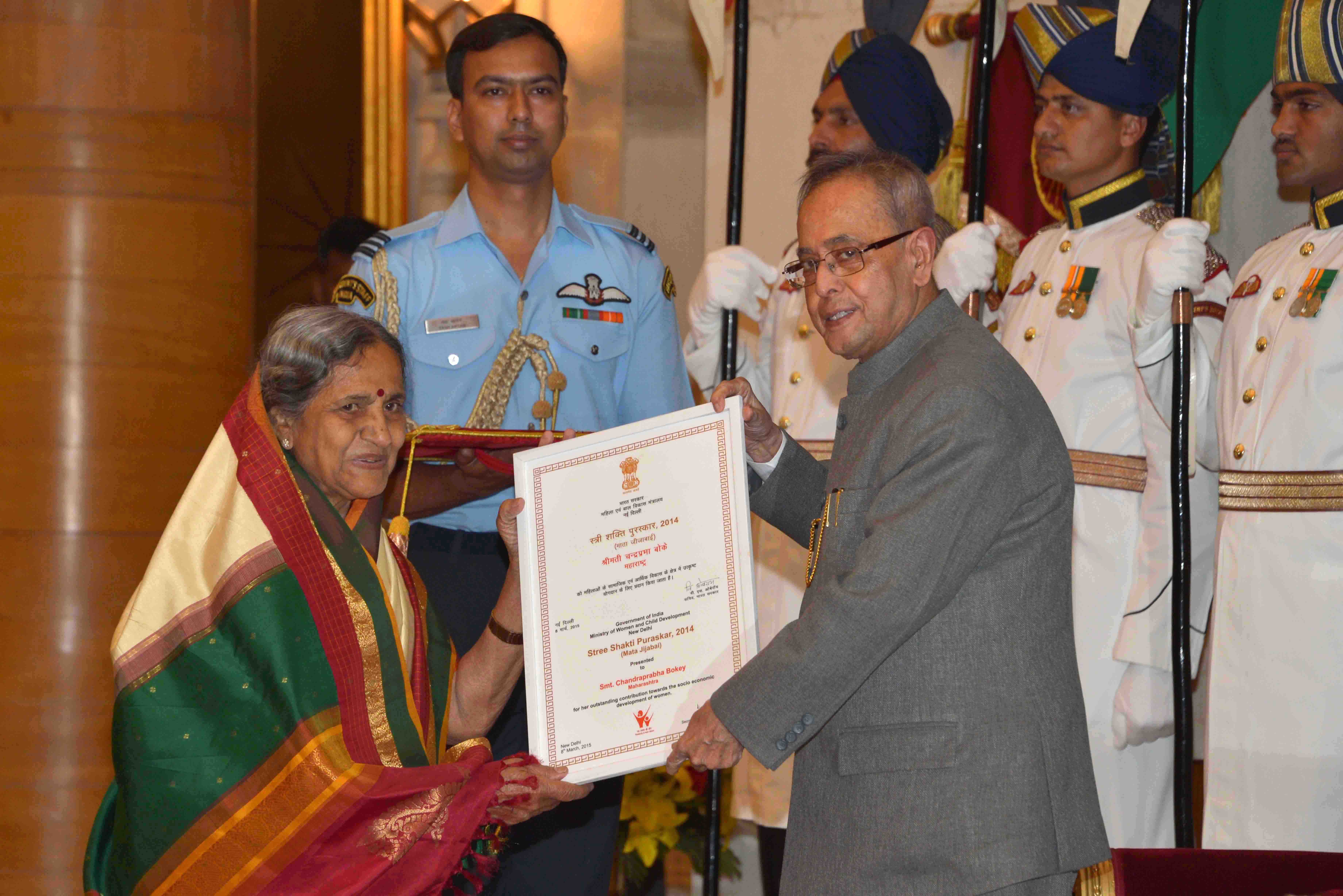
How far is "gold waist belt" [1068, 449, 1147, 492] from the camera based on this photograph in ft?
12.4

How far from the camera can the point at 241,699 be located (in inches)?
100

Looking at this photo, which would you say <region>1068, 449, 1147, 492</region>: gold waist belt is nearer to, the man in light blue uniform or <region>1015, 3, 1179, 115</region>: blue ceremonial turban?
<region>1015, 3, 1179, 115</region>: blue ceremonial turban

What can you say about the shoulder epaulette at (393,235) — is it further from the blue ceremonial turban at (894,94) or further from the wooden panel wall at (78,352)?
the blue ceremonial turban at (894,94)

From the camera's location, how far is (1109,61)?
3918 millimetres

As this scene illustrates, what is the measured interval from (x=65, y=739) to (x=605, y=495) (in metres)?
2.35

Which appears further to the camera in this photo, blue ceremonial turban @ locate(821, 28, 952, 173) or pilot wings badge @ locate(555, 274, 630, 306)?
blue ceremonial turban @ locate(821, 28, 952, 173)

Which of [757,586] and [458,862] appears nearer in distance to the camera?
[458,862]

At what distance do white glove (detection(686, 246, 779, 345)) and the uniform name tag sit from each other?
0.97 metres

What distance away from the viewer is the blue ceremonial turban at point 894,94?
14.8 feet

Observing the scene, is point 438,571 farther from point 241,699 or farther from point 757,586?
point 757,586

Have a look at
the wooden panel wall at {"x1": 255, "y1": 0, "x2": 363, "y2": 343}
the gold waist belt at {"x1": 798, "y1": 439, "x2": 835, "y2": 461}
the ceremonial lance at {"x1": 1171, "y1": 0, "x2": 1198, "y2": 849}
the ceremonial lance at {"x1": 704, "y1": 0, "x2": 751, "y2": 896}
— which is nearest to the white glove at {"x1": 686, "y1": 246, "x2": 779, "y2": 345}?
the ceremonial lance at {"x1": 704, "y1": 0, "x2": 751, "y2": 896}

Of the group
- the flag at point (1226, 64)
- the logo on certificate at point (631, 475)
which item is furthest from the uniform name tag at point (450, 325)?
the flag at point (1226, 64)

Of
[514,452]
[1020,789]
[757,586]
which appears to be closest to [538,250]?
[514,452]

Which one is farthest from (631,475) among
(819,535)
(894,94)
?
(894,94)
